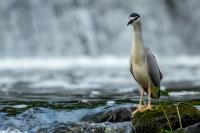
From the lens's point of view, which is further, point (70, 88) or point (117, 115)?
point (70, 88)

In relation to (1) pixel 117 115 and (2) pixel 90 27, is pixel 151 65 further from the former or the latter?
(2) pixel 90 27

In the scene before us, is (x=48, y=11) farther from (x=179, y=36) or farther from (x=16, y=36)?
(x=179, y=36)

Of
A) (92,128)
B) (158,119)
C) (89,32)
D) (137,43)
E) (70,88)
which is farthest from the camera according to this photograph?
(89,32)

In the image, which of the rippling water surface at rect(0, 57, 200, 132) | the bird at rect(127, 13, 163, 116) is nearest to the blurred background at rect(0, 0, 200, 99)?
the rippling water surface at rect(0, 57, 200, 132)

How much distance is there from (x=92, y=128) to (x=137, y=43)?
1407 mm

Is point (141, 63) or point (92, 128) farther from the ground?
point (141, 63)

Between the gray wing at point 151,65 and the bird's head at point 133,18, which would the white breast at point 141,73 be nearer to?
the gray wing at point 151,65

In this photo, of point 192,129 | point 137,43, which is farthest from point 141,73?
point 192,129

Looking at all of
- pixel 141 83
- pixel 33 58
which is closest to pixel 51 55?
pixel 33 58

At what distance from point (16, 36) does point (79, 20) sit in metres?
2.42

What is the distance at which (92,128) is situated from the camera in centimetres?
1067

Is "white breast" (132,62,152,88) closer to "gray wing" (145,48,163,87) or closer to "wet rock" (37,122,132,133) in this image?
"gray wing" (145,48,163,87)

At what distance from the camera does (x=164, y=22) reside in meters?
29.0

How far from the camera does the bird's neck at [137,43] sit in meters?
10.1
